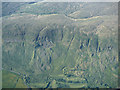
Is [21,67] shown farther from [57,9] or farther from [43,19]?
[57,9]

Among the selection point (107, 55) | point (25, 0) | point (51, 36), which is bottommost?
point (107, 55)

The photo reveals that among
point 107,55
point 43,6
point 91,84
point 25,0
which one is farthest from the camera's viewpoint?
point 25,0

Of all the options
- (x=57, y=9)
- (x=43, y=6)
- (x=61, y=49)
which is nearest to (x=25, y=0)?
(x=43, y=6)

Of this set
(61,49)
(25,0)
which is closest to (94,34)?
(61,49)

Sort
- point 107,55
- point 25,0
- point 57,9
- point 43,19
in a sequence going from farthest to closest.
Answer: point 25,0 < point 57,9 < point 43,19 < point 107,55

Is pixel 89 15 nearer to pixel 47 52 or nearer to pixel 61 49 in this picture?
pixel 61 49

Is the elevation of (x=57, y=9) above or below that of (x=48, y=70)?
above

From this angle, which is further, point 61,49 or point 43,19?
point 43,19
